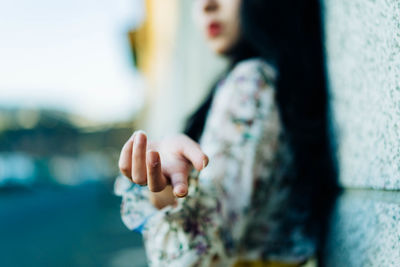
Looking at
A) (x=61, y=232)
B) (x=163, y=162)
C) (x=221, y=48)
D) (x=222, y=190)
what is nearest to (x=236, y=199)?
(x=222, y=190)

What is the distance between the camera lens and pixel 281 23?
3.24 feet

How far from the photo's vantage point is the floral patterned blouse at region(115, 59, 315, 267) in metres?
0.67

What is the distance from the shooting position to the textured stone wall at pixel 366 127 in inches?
20.7

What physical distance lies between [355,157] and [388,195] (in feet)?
0.50

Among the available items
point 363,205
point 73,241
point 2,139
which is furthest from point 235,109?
point 2,139

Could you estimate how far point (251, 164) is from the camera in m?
0.79

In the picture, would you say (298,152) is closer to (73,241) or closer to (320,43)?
(320,43)

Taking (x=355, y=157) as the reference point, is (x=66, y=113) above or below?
below

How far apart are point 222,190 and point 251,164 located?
9cm

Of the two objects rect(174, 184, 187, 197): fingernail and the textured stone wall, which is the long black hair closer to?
the textured stone wall

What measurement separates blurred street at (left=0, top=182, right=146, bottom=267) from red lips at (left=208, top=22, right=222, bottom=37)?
3.65 metres

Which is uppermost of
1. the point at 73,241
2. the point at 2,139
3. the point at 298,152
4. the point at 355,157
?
the point at 355,157

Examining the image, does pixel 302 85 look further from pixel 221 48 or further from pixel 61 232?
pixel 61 232

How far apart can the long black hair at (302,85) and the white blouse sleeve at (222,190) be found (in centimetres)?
6
